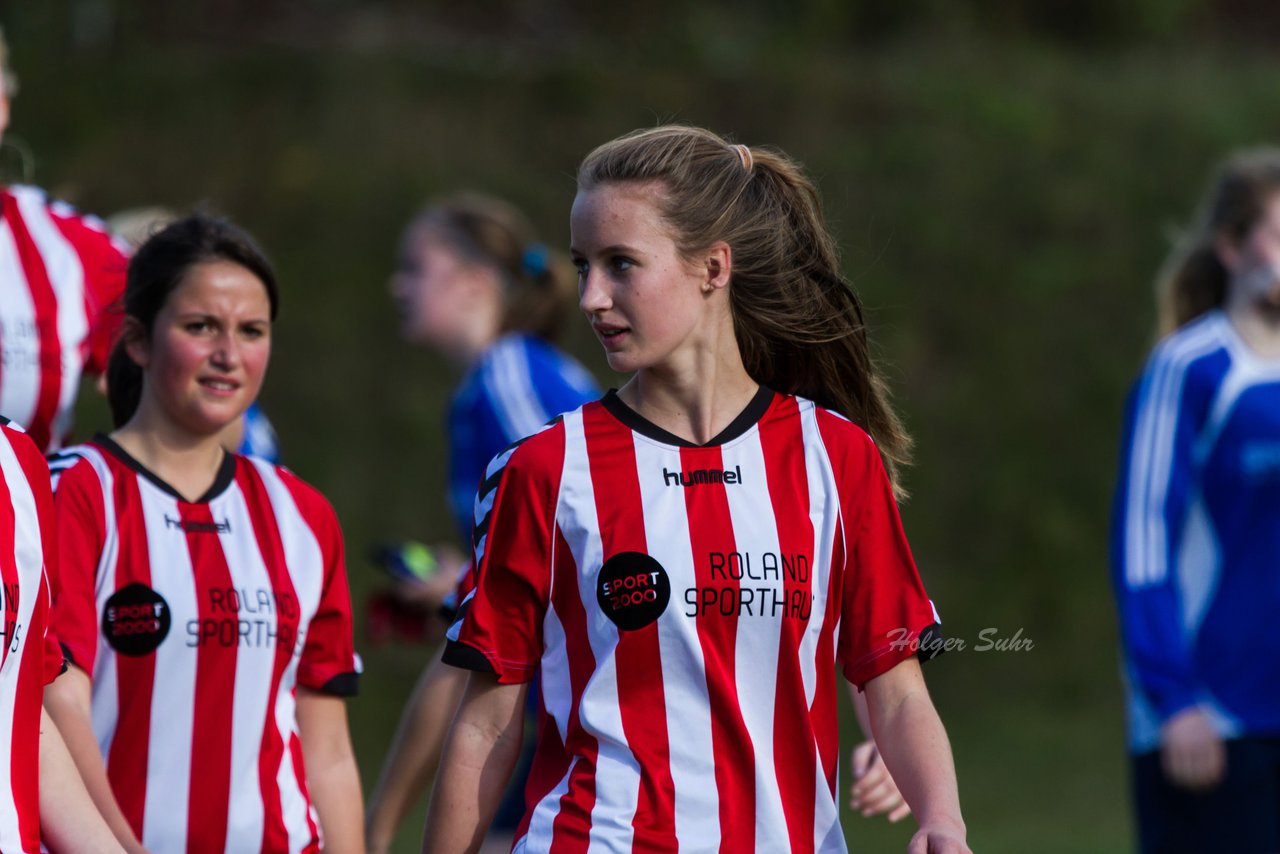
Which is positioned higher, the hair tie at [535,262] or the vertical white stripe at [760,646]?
the hair tie at [535,262]

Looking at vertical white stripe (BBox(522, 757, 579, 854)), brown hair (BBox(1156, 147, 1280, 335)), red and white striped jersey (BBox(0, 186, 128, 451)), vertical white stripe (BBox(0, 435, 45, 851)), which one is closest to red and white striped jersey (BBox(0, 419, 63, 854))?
vertical white stripe (BBox(0, 435, 45, 851))

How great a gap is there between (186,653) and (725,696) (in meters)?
1.11

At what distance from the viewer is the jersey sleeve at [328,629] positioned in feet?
11.5

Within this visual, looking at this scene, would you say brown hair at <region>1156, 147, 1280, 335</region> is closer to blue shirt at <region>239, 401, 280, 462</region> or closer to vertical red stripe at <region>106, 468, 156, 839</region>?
blue shirt at <region>239, 401, 280, 462</region>

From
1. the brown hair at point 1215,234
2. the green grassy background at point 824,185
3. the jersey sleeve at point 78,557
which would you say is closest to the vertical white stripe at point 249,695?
the jersey sleeve at point 78,557

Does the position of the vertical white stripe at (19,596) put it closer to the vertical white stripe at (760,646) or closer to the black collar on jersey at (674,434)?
the black collar on jersey at (674,434)

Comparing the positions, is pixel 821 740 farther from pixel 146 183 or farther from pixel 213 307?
pixel 146 183

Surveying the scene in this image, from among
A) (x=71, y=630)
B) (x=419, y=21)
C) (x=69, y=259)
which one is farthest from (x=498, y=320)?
(x=419, y=21)

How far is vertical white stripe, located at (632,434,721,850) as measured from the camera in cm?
270

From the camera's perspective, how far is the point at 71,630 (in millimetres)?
3145

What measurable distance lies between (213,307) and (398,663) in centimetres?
798

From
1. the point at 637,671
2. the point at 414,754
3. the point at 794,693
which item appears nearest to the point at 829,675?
the point at 794,693

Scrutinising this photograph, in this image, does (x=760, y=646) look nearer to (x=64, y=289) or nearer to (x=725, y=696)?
→ (x=725, y=696)

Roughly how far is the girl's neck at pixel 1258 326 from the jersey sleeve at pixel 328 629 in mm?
2454
